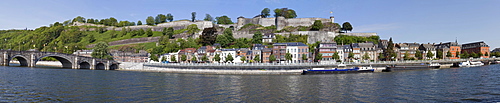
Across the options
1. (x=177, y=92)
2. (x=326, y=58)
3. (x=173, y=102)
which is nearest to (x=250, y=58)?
(x=326, y=58)

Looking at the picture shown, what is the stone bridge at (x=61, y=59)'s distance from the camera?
2539 inches

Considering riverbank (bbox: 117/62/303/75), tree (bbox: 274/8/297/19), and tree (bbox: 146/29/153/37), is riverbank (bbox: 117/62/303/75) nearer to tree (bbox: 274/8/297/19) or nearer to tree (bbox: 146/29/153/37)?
tree (bbox: 146/29/153/37)

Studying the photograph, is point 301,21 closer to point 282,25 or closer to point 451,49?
point 282,25

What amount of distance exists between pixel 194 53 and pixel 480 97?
234ft

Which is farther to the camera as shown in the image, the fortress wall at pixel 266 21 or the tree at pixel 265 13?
the tree at pixel 265 13

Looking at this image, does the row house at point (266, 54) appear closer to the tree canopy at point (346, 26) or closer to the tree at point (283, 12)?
the tree canopy at point (346, 26)

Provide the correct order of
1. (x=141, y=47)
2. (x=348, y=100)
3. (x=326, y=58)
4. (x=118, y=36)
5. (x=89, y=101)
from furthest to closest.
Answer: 1. (x=118, y=36)
2. (x=141, y=47)
3. (x=326, y=58)
4. (x=348, y=100)
5. (x=89, y=101)

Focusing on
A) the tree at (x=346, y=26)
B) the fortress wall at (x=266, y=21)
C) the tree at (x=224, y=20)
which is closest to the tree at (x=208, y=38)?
the fortress wall at (x=266, y=21)

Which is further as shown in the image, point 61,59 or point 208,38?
point 208,38

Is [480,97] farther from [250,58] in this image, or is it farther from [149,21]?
[149,21]

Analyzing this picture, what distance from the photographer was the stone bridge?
212 feet

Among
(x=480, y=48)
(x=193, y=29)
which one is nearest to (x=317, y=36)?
(x=480, y=48)

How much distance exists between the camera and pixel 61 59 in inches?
2911

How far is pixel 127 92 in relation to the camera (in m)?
28.6
